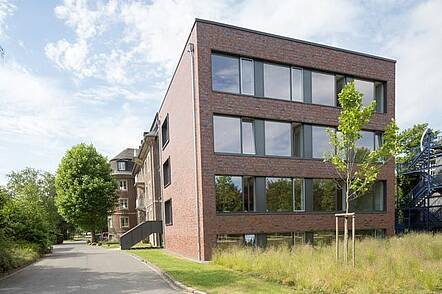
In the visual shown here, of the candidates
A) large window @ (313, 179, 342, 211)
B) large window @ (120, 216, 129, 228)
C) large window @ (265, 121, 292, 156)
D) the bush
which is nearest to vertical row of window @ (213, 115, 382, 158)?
large window @ (265, 121, 292, 156)

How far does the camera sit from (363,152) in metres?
21.8

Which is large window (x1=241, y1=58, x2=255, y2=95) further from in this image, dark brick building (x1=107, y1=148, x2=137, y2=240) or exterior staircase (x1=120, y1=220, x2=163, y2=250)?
dark brick building (x1=107, y1=148, x2=137, y2=240)

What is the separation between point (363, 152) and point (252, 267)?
39.2ft

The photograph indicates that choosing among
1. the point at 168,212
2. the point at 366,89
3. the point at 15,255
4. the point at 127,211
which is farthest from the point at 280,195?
the point at 127,211

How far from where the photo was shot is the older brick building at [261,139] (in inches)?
749

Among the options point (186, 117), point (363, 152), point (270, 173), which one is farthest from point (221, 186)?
point (363, 152)

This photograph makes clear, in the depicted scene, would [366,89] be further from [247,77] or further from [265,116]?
[247,77]

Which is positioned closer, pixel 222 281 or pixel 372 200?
pixel 222 281

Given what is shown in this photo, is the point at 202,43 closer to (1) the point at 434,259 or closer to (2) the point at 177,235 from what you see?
(2) the point at 177,235

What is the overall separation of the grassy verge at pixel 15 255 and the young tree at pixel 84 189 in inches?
748

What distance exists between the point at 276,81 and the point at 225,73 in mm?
3217

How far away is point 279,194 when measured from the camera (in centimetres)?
2066

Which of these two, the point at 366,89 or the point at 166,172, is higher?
the point at 366,89

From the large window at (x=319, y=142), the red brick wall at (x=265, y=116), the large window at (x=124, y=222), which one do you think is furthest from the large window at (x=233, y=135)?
the large window at (x=124, y=222)
